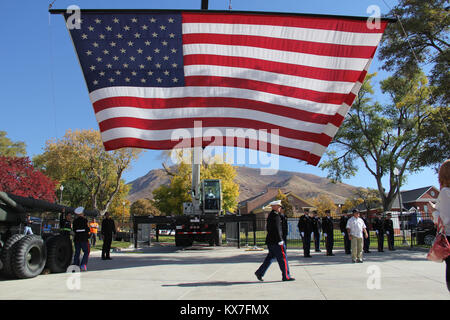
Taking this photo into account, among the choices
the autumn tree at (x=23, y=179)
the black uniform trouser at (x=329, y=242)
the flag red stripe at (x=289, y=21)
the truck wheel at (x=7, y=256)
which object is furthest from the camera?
the autumn tree at (x=23, y=179)

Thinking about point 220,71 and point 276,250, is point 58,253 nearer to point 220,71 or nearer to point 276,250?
point 276,250

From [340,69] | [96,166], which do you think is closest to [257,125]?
[340,69]

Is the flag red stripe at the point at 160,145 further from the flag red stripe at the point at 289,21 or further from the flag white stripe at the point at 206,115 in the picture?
the flag red stripe at the point at 289,21

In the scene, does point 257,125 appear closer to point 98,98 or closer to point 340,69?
point 340,69

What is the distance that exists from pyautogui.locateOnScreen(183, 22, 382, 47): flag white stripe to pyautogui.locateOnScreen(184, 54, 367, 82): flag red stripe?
0.66 metres

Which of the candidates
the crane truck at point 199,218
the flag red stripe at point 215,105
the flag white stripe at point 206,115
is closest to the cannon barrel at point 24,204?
the flag white stripe at point 206,115

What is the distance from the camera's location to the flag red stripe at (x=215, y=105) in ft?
31.7

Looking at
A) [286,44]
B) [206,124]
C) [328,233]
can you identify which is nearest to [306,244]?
[328,233]

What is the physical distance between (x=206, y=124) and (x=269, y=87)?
6.49 feet

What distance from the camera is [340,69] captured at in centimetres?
948

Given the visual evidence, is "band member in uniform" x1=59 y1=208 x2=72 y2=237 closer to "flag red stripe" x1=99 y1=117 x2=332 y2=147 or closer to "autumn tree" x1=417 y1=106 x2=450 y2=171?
"flag red stripe" x1=99 y1=117 x2=332 y2=147

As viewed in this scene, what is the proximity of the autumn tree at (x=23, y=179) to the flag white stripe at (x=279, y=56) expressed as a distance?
97.6 feet

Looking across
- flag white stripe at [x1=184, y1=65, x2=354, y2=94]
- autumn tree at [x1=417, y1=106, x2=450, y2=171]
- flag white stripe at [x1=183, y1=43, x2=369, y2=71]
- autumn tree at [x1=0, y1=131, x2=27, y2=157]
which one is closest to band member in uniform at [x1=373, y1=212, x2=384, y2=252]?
autumn tree at [x1=417, y1=106, x2=450, y2=171]

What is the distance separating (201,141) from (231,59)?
2.35 metres
